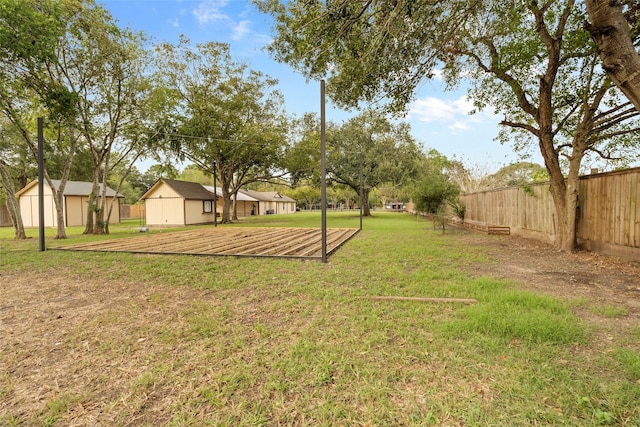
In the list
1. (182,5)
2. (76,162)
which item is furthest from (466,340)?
(76,162)

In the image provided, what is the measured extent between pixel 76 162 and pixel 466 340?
3172cm

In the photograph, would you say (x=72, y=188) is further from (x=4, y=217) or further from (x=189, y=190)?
(x=189, y=190)

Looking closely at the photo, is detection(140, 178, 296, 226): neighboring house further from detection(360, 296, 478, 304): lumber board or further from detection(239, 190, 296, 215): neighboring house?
detection(360, 296, 478, 304): lumber board

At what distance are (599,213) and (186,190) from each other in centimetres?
2185

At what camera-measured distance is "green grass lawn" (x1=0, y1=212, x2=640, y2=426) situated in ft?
5.72

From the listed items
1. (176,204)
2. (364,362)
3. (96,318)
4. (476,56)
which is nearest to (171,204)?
(176,204)

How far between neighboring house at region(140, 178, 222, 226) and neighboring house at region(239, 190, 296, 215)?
582 inches

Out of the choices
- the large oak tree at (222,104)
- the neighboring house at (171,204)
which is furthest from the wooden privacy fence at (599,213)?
the neighboring house at (171,204)

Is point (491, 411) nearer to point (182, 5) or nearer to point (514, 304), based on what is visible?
point (514, 304)

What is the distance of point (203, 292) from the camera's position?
4.24 m

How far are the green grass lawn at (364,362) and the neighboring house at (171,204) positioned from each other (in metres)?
17.7

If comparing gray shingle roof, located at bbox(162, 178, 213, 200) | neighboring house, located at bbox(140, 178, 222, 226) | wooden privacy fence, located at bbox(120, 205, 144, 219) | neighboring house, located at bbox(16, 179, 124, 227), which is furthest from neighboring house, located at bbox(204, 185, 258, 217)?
neighboring house, located at bbox(16, 179, 124, 227)

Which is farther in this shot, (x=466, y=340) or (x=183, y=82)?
(x=183, y=82)

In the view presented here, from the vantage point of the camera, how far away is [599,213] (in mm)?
6441
